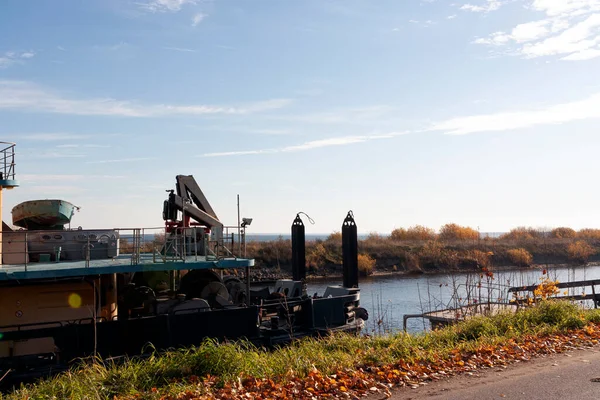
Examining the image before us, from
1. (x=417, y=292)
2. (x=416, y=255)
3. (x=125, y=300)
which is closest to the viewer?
(x=125, y=300)

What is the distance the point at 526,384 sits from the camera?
8.52m

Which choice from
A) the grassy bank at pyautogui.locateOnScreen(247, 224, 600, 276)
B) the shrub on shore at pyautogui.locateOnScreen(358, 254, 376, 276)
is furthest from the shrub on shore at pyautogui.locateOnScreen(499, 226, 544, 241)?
the shrub on shore at pyautogui.locateOnScreen(358, 254, 376, 276)

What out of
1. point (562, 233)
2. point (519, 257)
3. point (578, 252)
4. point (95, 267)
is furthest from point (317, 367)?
point (562, 233)

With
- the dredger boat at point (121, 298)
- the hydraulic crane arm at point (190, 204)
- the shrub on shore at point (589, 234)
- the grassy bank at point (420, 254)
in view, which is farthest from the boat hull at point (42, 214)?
the shrub on shore at point (589, 234)

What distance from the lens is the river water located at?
71.9 ft

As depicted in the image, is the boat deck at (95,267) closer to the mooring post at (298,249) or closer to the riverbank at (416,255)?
the mooring post at (298,249)

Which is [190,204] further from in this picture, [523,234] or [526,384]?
[523,234]

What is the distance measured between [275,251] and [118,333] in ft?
132

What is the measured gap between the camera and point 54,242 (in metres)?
14.7

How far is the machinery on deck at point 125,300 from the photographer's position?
1226cm

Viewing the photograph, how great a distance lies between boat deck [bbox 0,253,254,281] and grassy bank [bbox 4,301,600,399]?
9.54 ft

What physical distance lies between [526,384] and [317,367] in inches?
123

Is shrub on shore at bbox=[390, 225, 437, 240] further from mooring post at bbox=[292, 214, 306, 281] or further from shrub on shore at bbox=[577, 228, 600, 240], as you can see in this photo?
mooring post at bbox=[292, 214, 306, 281]

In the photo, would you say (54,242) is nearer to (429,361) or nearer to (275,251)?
(429,361)
